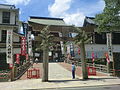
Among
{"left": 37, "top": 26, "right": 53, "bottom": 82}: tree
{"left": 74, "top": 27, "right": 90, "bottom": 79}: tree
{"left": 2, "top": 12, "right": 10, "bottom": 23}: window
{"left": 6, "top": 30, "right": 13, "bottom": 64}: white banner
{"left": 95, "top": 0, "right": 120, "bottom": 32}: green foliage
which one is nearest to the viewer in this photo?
{"left": 37, "top": 26, "right": 53, "bottom": 82}: tree

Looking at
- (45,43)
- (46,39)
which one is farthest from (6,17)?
(45,43)

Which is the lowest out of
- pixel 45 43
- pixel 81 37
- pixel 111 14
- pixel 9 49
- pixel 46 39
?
pixel 9 49

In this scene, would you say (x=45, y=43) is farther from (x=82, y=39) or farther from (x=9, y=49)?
(x=9, y=49)

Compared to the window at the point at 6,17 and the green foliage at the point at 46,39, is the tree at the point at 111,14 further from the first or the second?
the window at the point at 6,17

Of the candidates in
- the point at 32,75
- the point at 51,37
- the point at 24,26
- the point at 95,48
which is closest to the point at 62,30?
the point at 51,37

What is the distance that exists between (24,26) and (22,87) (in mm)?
27877

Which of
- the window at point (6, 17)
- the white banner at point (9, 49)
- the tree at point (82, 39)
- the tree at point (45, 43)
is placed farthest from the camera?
the window at point (6, 17)

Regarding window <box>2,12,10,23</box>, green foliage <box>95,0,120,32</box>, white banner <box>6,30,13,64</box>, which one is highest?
window <box>2,12,10,23</box>

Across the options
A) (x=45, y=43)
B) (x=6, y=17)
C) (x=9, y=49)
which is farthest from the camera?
(x=6, y=17)

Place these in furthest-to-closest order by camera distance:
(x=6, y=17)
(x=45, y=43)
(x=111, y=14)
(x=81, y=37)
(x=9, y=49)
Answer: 1. (x=6, y=17)
2. (x=111, y=14)
3. (x=9, y=49)
4. (x=81, y=37)
5. (x=45, y=43)

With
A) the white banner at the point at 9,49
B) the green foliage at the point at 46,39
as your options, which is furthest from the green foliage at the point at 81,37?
the white banner at the point at 9,49

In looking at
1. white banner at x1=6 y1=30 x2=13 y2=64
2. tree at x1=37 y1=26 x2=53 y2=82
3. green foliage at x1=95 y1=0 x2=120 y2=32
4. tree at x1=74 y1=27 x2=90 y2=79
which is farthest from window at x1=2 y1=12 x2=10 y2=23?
tree at x1=74 y1=27 x2=90 y2=79

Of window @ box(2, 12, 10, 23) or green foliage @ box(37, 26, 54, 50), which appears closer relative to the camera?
green foliage @ box(37, 26, 54, 50)

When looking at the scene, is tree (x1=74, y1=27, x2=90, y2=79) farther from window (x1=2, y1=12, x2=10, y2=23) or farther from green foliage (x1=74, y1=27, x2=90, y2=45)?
window (x1=2, y1=12, x2=10, y2=23)
